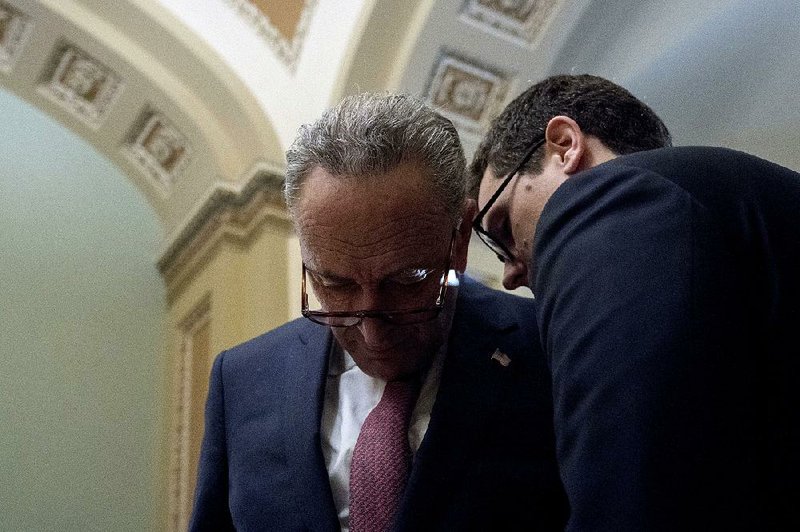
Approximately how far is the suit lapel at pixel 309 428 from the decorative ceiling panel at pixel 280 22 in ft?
11.8

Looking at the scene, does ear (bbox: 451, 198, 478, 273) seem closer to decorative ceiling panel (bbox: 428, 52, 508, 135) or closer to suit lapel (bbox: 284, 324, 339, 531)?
suit lapel (bbox: 284, 324, 339, 531)

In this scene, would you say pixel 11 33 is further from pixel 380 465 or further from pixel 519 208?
pixel 380 465

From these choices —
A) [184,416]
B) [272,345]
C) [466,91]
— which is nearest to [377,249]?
[272,345]

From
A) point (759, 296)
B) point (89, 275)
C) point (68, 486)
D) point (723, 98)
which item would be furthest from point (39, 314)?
point (759, 296)

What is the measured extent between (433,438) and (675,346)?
621 millimetres

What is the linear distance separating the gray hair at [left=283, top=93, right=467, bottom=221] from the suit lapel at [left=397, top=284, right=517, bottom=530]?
221 millimetres

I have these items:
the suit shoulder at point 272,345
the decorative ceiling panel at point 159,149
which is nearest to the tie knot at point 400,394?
the suit shoulder at point 272,345

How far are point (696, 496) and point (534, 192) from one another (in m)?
0.91

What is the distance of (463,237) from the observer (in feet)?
5.42

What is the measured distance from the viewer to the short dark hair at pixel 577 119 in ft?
5.70

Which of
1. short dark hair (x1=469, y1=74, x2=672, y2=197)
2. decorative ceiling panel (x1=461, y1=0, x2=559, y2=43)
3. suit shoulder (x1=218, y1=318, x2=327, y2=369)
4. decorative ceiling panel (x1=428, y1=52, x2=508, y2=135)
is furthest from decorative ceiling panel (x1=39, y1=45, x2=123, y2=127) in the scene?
short dark hair (x1=469, y1=74, x2=672, y2=197)

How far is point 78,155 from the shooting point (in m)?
5.82

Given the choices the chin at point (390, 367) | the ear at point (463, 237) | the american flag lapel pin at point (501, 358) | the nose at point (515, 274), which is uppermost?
the ear at point (463, 237)

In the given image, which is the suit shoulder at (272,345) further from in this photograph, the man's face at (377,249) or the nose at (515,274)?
the nose at (515,274)
